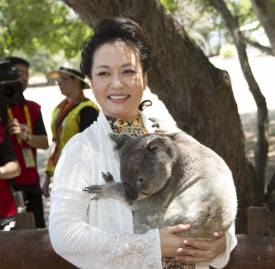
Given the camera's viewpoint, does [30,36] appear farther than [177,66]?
Yes

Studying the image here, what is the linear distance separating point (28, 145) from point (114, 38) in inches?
101

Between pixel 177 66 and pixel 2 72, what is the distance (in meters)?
1.48

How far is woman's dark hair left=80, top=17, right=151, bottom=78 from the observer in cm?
208

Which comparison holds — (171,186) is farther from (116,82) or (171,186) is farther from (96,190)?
(116,82)

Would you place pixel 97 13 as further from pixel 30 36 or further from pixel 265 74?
pixel 265 74

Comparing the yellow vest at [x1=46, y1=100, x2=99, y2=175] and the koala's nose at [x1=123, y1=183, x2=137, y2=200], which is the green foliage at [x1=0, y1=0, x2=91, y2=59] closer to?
the yellow vest at [x1=46, y1=100, x2=99, y2=175]

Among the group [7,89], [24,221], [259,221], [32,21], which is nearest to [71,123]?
[7,89]

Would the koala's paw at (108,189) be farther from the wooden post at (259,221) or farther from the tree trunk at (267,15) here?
the tree trunk at (267,15)

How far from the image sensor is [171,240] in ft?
5.91

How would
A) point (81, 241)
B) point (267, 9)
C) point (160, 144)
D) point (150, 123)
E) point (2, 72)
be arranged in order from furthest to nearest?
point (267, 9) < point (2, 72) < point (150, 123) < point (160, 144) < point (81, 241)

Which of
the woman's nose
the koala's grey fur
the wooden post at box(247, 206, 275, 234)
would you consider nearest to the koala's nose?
the koala's grey fur

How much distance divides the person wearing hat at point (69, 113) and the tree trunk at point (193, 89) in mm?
648

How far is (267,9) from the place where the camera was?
15.3 ft

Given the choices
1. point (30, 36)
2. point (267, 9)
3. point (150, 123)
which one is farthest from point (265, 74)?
point (150, 123)
